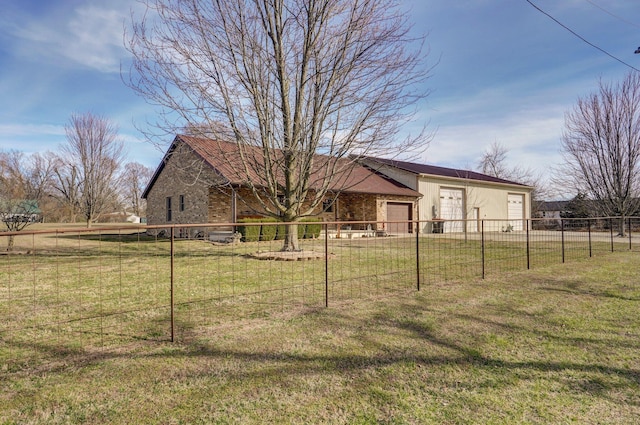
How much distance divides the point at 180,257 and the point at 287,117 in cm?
582

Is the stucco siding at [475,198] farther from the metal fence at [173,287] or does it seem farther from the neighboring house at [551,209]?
the neighboring house at [551,209]

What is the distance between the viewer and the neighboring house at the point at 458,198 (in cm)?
2367

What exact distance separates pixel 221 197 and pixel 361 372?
49.9 feet

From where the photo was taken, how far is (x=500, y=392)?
2.71 m

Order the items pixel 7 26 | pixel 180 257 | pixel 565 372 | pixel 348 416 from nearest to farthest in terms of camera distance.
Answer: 1. pixel 348 416
2. pixel 565 372
3. pixel 7 26
4. pixel 180 257

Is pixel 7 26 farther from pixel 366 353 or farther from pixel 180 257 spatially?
pixel 366 353

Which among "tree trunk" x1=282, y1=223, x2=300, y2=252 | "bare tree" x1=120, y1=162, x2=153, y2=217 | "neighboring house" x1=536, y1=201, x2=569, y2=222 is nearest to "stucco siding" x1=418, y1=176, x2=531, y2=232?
"neighboring house" x1=536, y1=201, x2=569, y2=222

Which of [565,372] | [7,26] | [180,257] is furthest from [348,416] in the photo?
[7,26]

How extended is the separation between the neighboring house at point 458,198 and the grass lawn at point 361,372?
17806mm

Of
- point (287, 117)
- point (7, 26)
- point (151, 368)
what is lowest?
point (151, 368)

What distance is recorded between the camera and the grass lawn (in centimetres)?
245

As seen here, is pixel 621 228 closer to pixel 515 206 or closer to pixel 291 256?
pixel 515 206

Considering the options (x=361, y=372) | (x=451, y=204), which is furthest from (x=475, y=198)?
(x=361, y=372)

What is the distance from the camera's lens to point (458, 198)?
2584 cm
